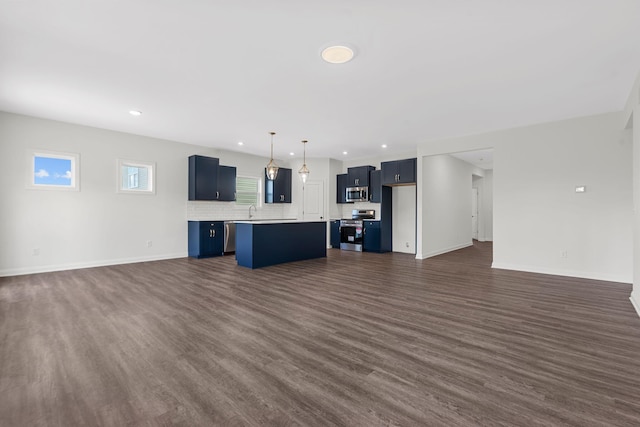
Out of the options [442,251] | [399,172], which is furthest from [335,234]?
[442,251]

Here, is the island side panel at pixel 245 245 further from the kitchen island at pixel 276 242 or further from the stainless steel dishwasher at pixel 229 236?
the stainless steel dishwasher at pixel 229 236

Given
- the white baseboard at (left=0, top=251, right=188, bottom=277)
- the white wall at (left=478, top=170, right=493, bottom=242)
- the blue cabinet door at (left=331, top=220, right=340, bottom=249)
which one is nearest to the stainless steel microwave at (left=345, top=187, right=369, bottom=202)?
the blue cabinet door at (left=331, top=220, right=340, bottom=249)

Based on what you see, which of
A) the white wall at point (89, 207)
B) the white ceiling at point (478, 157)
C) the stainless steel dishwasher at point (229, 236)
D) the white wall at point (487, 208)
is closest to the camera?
the white wall at point (89, 207)

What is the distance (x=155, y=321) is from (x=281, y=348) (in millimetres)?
1485

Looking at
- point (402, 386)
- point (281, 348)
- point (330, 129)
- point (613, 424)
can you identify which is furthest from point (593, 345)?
point (330, 129)

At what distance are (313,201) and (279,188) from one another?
115 centimetres

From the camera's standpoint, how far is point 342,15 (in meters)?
2.46

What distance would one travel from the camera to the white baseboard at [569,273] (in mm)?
4740

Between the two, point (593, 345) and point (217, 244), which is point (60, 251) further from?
point (593, 345)

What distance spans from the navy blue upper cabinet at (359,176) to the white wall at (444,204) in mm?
1880

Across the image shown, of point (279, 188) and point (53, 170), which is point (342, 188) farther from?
point (53, 170)

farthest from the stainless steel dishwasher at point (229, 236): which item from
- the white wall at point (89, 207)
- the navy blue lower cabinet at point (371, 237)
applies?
the navy blue lower cabinet at point (371, 237)

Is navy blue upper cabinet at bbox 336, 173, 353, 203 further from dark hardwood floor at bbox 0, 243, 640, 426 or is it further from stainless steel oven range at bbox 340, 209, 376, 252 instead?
dark hardwood floor at bbox 0, 243, 640, 426

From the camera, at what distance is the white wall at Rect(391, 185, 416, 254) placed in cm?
827
